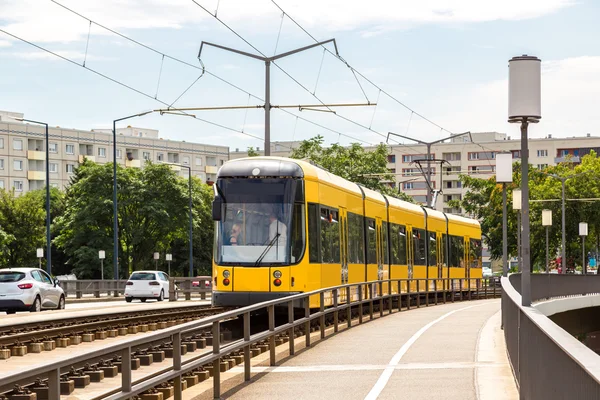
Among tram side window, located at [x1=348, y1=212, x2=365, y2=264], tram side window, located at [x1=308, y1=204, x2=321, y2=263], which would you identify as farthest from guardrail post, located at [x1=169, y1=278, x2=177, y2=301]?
tram side window, located at [x1=308, y1=204, x2=321, y2=263]

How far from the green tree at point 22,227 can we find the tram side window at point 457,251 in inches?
2117

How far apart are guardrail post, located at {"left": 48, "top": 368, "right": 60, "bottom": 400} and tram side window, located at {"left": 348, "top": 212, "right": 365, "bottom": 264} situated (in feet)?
68.8

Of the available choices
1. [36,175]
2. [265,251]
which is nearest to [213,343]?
[265,251]

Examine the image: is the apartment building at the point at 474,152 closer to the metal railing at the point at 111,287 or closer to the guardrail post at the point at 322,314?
the metal railing at the point at 111,287

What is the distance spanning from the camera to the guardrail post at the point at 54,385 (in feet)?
A: 23.6

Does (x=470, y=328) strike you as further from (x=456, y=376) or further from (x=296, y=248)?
(x=456, y=376)

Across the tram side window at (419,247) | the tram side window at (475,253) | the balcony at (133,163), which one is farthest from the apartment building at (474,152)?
the tram side window at (419,247)

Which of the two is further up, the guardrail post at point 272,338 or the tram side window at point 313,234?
the tram side window at point 313,234

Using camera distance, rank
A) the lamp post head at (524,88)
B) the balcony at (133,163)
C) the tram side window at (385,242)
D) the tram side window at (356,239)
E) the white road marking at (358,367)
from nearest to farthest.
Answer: the lamp post head at (524,88), the white road marking at (358,367), the tram side window at (356,239), the tram side window at (385,242), the balcony at (133,163)

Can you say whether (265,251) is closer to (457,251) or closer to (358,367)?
(358,367)

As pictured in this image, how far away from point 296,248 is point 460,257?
2593cm

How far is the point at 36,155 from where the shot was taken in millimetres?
125250

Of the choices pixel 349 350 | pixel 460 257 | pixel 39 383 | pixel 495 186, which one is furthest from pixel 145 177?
pixel 39 383

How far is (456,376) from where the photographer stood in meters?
14.2
